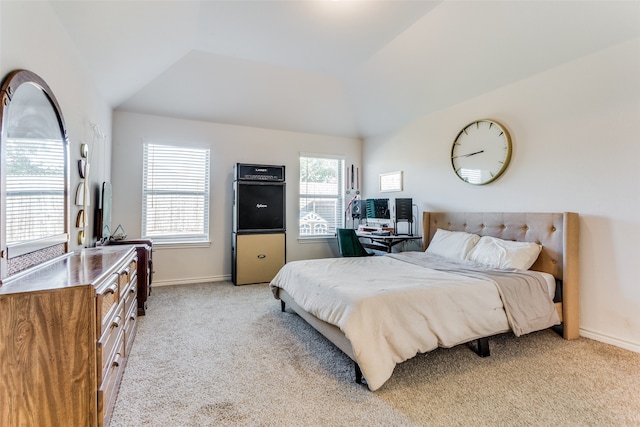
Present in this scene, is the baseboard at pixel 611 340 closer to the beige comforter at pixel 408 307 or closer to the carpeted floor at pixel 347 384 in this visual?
the carpeted floor at pixel 347 384

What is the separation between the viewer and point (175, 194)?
4375mm

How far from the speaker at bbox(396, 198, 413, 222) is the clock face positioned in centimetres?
77

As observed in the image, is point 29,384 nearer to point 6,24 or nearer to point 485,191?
point 6,24

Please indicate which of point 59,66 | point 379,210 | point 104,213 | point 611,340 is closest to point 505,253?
point 611,340

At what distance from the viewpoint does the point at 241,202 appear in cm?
433

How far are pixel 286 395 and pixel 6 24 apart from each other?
2.35 metres

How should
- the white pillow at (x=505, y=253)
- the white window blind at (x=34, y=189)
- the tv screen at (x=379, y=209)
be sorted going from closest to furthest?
1. the white window blind at (x=34, y=189)
2. the white pillow at (x=505, y=253)
3. the tv screen at (x=379, y=209)

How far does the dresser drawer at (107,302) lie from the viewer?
133 cm

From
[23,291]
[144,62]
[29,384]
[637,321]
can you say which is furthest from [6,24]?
[637,321]

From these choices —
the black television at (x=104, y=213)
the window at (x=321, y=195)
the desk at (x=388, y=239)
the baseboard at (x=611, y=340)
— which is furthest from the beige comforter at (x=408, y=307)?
the window at (x=321, y=195)

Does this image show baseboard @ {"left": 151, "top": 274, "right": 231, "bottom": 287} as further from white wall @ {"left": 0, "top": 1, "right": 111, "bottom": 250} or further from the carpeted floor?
the carpeted floor

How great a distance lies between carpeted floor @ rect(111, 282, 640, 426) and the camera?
158 centimetres

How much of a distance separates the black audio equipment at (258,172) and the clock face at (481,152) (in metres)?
2.45

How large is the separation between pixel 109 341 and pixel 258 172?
3.17 meters
